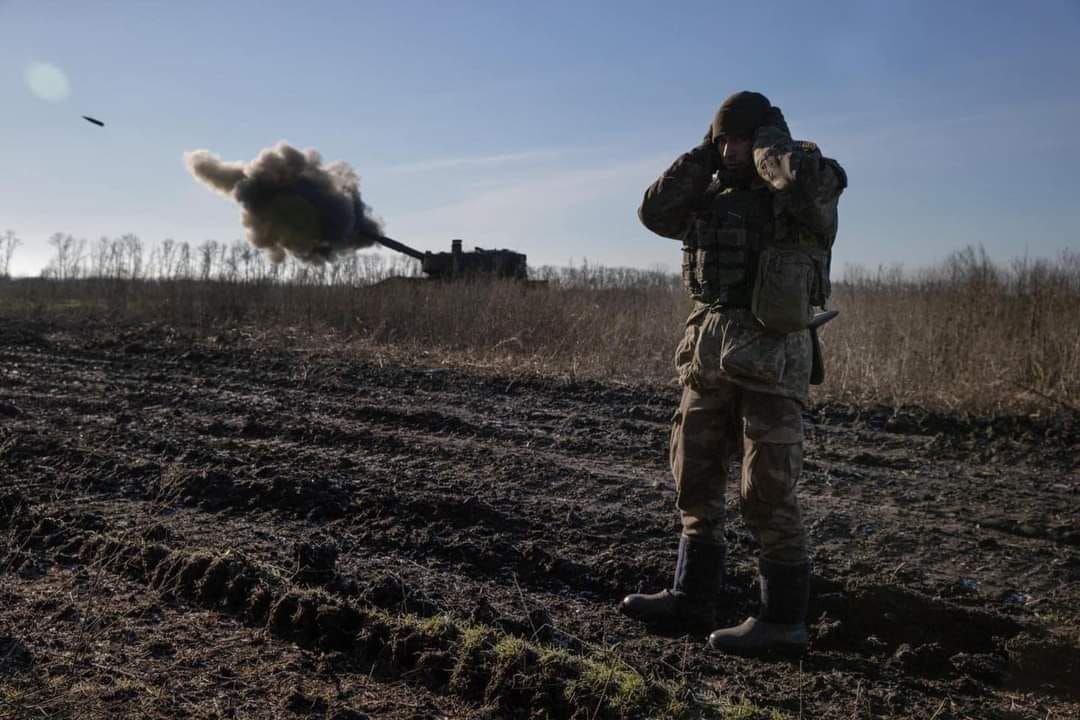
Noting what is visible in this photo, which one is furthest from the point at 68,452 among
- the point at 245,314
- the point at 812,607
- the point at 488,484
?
the point at 245,314

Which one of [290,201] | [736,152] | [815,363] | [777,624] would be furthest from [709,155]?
[290,201]

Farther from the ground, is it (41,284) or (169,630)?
(41,284)

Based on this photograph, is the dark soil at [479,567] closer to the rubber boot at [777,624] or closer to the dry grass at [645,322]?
the rubber boot at [777,624]

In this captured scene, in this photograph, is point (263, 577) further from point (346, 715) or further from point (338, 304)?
point (338, 304)

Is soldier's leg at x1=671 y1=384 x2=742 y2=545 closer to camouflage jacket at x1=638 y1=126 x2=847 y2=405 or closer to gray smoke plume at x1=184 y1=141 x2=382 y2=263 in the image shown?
camouflage jacket at x1=638 y1=126 x2=847 y2=405

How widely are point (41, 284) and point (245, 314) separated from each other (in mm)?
13099

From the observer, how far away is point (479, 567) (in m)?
3.85

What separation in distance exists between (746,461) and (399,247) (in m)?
15.6

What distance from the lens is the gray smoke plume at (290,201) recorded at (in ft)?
52.3

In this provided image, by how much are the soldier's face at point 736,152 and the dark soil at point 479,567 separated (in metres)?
1.76

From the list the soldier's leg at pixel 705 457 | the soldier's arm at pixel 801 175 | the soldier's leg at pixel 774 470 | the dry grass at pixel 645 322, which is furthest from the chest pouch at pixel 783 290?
the dry grass at pixel 645 322

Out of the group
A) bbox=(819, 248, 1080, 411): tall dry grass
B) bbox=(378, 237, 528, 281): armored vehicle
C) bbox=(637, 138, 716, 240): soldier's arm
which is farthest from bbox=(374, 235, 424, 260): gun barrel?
bbox=(637, 138, 716, 240): soldier's arm

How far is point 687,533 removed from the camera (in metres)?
3.37

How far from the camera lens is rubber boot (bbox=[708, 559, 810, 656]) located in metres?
3.06
